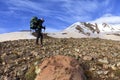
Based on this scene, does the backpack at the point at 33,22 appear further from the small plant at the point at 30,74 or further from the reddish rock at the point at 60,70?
the reddish rock at the point at 60,70

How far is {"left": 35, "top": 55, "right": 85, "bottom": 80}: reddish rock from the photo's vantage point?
23.0 m

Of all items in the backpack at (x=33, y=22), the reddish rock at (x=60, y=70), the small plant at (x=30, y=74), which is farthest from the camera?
the backpack at (x=33, y=22)

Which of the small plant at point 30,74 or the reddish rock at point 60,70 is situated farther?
the small plant at point 30,74

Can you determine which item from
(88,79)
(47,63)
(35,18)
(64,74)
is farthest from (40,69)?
(35,18)

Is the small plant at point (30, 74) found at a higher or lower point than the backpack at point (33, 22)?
lower

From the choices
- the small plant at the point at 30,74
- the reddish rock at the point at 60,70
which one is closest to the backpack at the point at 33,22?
the small plant at the point at 30,74

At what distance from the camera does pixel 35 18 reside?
35.6 meters

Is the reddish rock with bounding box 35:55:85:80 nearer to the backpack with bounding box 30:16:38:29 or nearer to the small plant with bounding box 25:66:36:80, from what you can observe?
the small plant with bounding box 25:66:36:80

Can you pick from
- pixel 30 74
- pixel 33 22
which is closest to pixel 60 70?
pixel 30 74

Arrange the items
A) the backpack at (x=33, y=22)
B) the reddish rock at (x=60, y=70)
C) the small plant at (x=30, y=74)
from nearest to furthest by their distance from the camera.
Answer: the reddish rock at (x=60, y=70) < the small plant at (x=30, y=74) < the backpack at (x=33, y=22)

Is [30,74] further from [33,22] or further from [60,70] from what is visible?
[33,22]

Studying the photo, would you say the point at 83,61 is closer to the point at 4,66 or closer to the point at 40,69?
the point at 40,69

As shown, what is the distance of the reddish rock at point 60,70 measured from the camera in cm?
2302

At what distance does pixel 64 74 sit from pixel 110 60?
26.0 feet
